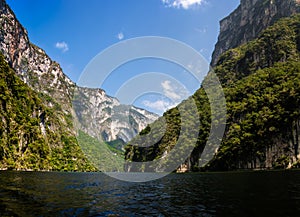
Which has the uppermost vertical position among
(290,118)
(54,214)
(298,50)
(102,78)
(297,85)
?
(298,50)

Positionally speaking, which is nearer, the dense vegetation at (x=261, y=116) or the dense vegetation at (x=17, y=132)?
the dense vegetation at (x=261, y=116)

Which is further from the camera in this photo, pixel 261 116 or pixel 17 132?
pixel 17 132

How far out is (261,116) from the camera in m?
120

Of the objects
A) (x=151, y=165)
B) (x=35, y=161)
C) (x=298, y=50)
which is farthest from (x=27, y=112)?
(x=298, y=50)

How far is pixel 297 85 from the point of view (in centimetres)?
11269

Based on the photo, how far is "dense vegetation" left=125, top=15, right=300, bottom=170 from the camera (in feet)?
354

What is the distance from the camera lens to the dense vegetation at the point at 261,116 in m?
108

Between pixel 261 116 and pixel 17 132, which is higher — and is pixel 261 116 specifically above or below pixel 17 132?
above

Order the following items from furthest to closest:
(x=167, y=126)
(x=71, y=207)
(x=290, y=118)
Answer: (x=167, y=126) → (x=290, y=118) → (x=71, y=207)

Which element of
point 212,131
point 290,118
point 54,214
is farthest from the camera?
point 212,131

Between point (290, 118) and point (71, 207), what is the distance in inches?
4232

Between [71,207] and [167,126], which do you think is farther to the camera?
[167,126]

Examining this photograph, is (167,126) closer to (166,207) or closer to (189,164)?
(189,164)

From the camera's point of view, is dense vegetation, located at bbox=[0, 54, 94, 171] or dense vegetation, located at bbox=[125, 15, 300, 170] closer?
dense vegetation, located at bbox=[125, 15, 300, 170]
